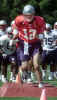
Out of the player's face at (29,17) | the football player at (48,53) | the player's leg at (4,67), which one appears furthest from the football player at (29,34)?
the football player at (48,53)

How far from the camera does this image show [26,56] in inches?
387

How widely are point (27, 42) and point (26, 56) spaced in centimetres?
29

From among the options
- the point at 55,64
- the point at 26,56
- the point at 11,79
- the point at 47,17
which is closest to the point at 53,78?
the point at 55,64

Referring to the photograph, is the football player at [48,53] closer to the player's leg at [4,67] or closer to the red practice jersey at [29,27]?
the player's leg at [4,67]

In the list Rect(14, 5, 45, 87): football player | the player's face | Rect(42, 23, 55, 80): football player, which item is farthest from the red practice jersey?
Rect(42, 23, 55, 80): football player

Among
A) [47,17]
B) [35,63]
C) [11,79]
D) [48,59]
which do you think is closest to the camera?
[35,63]

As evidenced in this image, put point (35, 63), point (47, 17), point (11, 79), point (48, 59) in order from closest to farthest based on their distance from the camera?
point (35, 63) → point (11, 79) → point (48, 59) → point (47, 17)

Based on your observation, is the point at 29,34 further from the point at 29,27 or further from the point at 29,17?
the point at 29,17

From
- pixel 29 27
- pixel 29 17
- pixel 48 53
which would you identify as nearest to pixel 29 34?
pixel 29 27

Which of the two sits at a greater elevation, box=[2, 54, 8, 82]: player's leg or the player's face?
the player's face

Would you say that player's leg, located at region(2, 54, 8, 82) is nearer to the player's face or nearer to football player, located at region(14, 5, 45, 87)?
football player, located at region(14, 5, 45, 87)

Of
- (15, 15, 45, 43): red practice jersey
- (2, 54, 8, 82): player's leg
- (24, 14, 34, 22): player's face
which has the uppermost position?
(24, 14, 34, 22): player's face

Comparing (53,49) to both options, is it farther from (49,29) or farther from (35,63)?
(35,63)

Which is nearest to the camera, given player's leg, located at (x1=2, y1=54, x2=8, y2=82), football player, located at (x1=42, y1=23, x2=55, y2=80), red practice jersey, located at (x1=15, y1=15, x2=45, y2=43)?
red practice jersey, located at (x1=15, y1=15, x2=45, y2=43)
